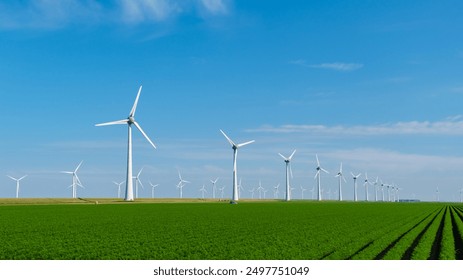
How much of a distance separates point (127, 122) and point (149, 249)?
297 feet

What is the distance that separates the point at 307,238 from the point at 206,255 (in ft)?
37.2

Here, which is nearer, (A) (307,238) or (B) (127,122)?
(A) (307,238)

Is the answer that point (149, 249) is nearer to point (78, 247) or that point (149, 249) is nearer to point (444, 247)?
point (78, 247)

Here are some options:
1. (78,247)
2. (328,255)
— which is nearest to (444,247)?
(328,255)

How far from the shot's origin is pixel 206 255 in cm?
2642

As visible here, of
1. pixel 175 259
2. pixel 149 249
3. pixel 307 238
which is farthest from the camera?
pixel 307 238

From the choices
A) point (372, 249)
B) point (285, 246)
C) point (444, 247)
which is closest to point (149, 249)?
point (285, 246)

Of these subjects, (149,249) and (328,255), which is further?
(149,249)

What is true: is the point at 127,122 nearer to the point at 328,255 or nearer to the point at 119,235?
the point at 119,235

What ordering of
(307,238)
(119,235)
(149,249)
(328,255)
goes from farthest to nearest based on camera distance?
1. (119,235)
2. (307,238)
3. (149,249)
4. (328,255)

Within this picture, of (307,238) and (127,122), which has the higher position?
(127,122)
